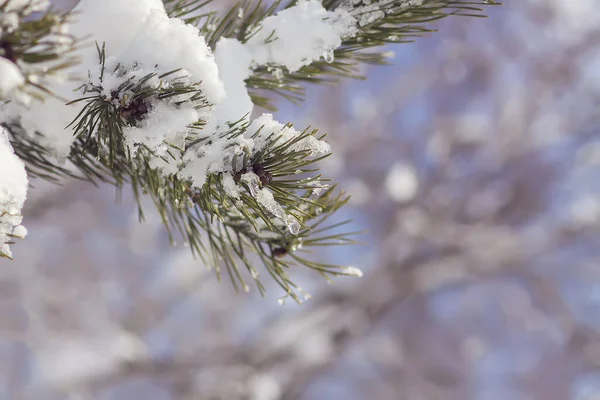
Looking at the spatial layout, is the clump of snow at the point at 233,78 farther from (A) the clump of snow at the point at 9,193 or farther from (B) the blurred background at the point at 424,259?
(B) the blurred background at the point at 424,259

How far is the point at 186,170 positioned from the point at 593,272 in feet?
13.0

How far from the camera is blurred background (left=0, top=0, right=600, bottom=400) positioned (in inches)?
134

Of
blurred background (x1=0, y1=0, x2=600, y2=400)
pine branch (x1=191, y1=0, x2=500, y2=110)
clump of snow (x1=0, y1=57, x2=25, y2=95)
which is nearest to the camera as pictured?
clump of snow (x1=0, y1=57, x2=25, y2=95)

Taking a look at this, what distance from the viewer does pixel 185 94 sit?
0.32m

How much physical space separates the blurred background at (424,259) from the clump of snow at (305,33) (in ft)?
9.16

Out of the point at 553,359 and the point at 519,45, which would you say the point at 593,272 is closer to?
the point at 553,359

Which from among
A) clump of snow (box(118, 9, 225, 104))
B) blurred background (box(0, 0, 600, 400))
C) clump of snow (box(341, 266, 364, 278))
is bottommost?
clump of snow (box(341, 266, 364, 278))

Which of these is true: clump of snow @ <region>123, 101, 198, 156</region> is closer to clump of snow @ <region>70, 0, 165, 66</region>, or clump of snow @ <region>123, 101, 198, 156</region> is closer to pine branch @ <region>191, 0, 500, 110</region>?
clump of snow @ <region>70, 0, 165, 66</region>

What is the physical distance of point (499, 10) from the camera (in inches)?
145

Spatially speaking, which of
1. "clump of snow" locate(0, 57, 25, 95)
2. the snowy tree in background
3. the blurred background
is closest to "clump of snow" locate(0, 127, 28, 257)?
the snowy tree in background

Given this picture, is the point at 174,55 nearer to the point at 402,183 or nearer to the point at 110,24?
the point at 110,24

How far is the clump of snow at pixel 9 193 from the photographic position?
311 millimetres

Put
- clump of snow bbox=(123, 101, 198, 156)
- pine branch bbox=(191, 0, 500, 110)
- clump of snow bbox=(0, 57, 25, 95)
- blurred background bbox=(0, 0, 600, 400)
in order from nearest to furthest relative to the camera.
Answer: clump of snow bbox=(0, 57, 25, 95), clump of snow bbox=(123, 101, 198, 156), pine branch bbox=(191, 0, 500, 110), blurred background bbox=(0, 0, 600, 400)

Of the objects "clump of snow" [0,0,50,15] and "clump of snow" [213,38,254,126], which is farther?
"clump of snow" [213,38,254,126]
